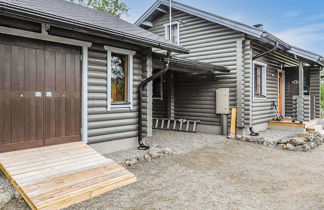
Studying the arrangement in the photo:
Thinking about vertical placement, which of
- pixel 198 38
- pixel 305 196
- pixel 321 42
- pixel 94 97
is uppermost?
pixel 321 42

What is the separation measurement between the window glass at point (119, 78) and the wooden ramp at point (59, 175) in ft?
5.35

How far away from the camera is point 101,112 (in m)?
5.03

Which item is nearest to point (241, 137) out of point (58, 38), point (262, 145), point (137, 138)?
point (262, 145)

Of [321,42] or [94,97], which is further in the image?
[321,42]

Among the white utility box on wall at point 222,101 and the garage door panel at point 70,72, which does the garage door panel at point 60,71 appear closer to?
the garage door panel at point 70,72

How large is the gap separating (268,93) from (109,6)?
1705 cm

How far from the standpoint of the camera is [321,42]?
120 feet

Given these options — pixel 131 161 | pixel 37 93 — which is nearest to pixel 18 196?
pixel 37 93

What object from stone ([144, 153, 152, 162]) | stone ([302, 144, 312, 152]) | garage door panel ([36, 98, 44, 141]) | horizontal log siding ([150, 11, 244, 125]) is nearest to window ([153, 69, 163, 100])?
horizontal log siding ([150, 11, 244, 125])

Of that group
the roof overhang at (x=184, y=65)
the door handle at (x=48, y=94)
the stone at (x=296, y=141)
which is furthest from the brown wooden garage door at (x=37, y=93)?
the stone at (x=296, y=141)

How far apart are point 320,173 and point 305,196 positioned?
1390 mm

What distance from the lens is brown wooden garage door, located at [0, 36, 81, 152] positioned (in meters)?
3.80

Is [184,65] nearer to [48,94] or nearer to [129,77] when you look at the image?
[129,77]

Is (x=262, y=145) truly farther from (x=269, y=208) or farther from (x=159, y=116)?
(x=159, y=116)
